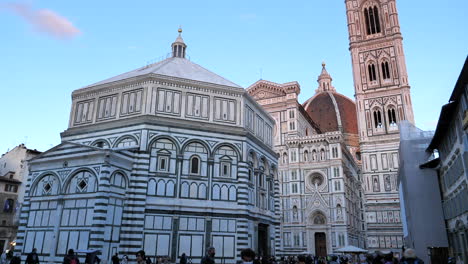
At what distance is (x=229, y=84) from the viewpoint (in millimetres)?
28516

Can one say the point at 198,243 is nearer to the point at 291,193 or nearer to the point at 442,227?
the point at 442,227

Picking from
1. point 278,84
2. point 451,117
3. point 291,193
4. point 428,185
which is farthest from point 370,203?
point 451,117

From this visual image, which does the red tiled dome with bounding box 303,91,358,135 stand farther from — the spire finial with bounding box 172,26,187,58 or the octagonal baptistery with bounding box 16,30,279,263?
the octagonal baptistery with bounding box 16,30,279,263

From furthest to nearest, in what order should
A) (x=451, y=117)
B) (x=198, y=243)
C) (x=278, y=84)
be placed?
(x=278, y=84) < (x=198, y=243) < (x=451, y=117)

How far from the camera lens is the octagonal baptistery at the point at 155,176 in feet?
69.8

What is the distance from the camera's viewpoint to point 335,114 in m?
82.1

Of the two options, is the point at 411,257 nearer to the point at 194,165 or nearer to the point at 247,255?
the point at 247,255

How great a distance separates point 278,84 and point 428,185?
33.6 meters

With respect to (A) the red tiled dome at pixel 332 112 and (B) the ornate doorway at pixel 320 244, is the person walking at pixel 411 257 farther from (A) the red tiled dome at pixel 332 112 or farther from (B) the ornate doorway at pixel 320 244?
(A) the red tiled dome at pixel 332 112

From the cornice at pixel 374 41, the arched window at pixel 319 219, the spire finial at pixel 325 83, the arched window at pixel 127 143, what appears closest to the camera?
the arched window at pixel 127 143

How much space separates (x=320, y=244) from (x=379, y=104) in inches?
848

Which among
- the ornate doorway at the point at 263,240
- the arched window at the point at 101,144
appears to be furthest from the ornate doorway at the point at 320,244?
the arched window at the point at 101,144

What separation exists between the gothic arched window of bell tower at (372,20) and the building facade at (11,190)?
49200 millimetres

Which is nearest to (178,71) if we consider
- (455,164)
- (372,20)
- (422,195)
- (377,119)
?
(422,195)
